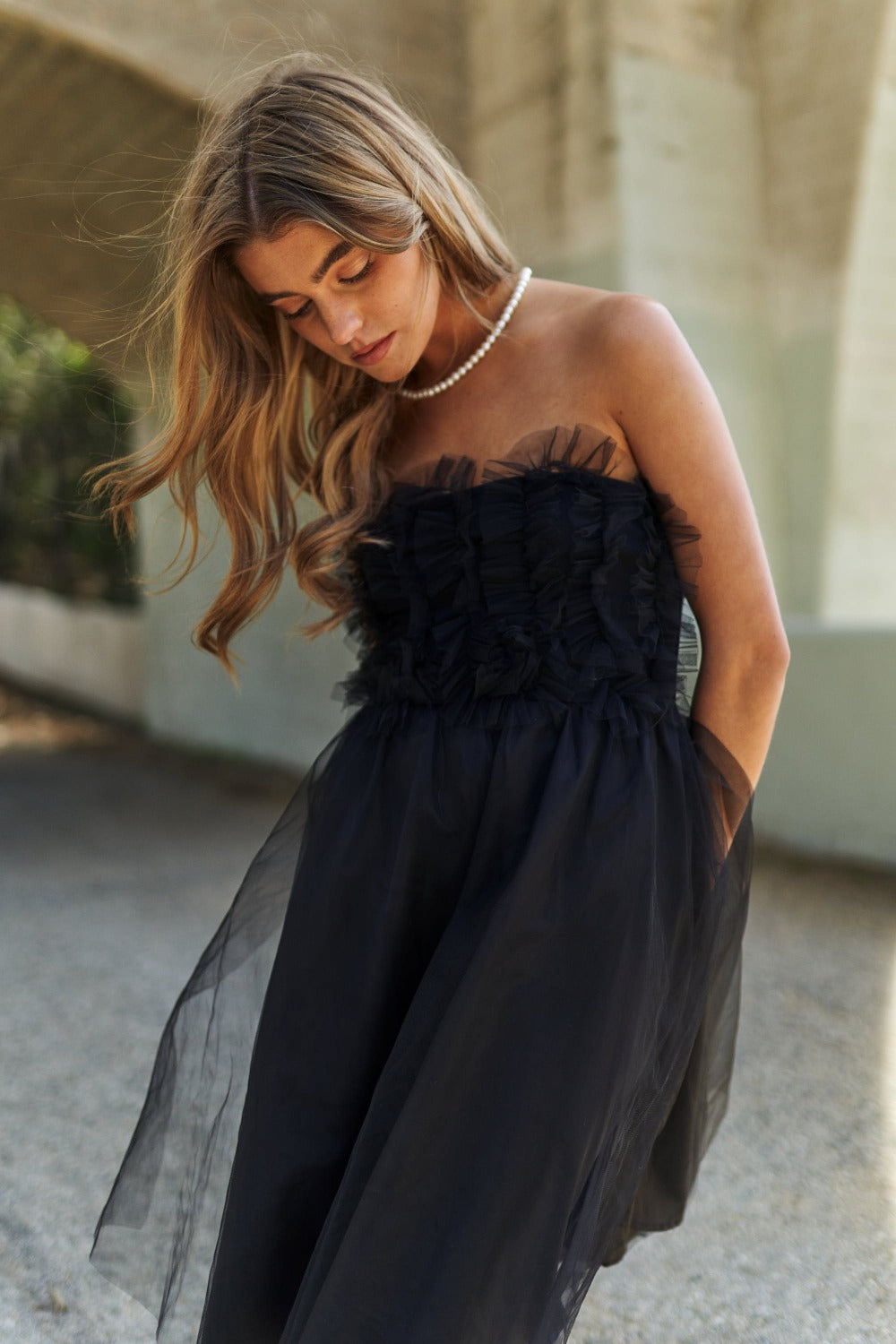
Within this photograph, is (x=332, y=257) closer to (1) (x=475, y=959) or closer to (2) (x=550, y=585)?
(2) (x=550, y=585)

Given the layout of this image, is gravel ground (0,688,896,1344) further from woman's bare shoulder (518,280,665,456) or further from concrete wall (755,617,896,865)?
woman's bare shoulder (518,280,665,456)

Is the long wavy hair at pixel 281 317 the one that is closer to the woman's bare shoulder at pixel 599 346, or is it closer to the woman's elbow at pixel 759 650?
the woman's bare shoulder at pixel 599 346

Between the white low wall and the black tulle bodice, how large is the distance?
7.21 metres

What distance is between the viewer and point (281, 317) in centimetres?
182

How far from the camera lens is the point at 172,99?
15.8 ft

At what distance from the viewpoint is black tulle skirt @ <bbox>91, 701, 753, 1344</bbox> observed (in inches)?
52.9

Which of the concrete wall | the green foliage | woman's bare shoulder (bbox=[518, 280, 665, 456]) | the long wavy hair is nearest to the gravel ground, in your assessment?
the concrete wall

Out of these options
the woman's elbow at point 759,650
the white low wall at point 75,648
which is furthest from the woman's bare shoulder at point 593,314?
the white low wall at point 75,648

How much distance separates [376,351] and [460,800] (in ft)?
2.02

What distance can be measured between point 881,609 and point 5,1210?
3.86m

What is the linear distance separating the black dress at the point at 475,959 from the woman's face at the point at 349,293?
0.59 ft

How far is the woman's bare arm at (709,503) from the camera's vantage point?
5.03ft

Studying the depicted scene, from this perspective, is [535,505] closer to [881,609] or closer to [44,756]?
[881,609]

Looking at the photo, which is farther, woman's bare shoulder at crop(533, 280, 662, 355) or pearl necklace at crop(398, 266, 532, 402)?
pearl necklace at crop(398, 266, 532, 402)
